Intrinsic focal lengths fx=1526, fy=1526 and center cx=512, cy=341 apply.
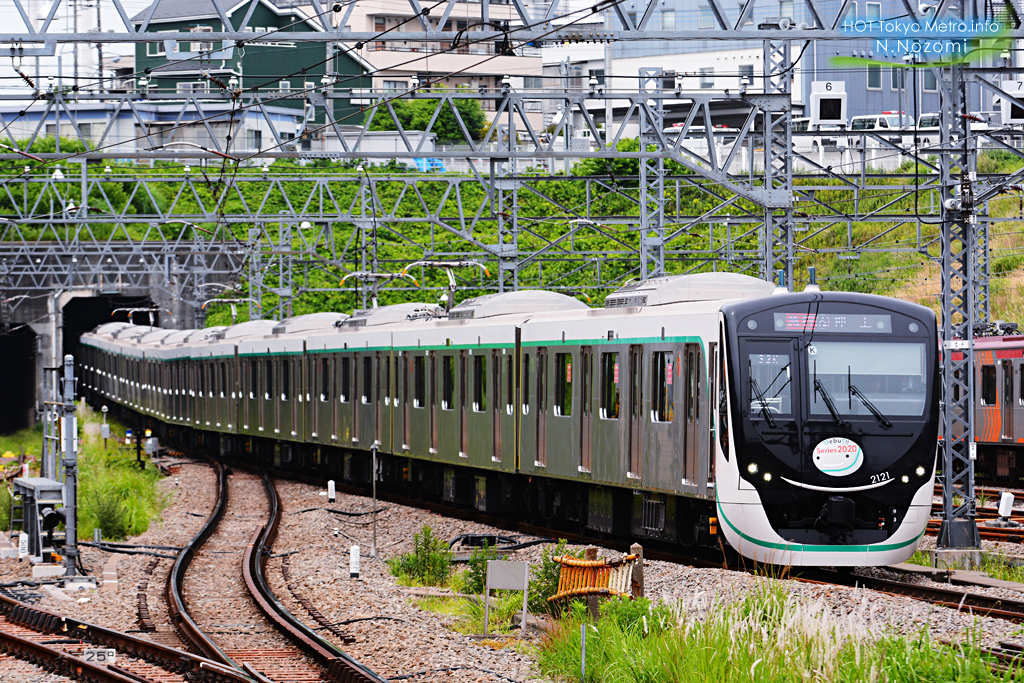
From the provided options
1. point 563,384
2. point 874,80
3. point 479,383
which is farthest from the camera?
point 874,80

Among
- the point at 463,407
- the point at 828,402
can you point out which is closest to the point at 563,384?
the point at 463,407

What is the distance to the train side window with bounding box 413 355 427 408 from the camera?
21516 mm

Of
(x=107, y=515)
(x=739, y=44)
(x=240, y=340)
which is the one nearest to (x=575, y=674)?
(x=107, y=515)

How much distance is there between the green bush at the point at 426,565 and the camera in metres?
15.4

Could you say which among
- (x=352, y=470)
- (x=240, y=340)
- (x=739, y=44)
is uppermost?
(x=739, y=44)

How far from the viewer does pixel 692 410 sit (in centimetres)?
1362

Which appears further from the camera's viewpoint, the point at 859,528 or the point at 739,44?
the point at 739,44

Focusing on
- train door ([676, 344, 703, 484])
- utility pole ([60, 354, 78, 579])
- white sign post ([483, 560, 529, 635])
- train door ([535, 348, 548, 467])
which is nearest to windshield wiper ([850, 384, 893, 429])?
train door ([676, 344, 703, 484])

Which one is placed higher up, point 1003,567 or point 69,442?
point 69,442

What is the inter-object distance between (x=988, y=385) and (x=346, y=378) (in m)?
11.4

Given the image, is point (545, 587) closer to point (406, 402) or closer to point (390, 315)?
point (406, 402)

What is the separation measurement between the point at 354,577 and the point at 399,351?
7080mm

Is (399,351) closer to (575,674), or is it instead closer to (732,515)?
(732,515)

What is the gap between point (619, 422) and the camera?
15289mm
